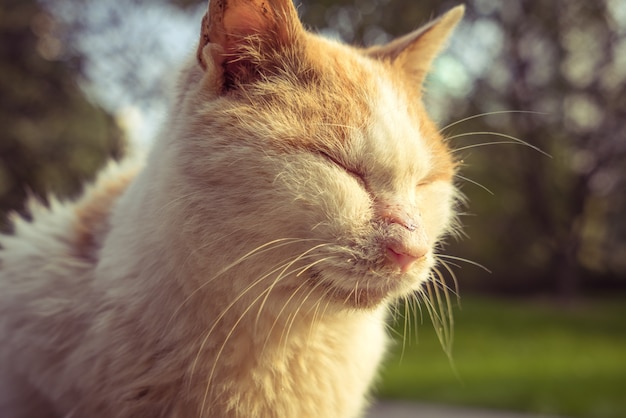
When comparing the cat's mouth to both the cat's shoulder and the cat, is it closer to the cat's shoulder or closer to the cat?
the cat

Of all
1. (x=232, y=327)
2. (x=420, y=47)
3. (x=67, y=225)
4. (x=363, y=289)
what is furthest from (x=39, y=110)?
(x=363, y=289)

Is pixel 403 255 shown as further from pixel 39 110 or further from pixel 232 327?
pixel 39 110

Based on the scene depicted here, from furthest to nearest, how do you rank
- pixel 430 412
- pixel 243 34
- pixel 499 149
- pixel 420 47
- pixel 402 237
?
pixel 499 149
pixel 430 412
pixel 420 47
pixel 243 34
pixel 402 237

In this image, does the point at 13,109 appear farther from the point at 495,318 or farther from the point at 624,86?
the point at 624,86

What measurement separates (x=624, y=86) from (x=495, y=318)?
2213mm

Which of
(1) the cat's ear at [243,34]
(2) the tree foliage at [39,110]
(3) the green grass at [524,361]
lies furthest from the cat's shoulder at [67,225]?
(2) the tree foliage at [39,110]

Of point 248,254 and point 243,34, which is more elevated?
point 243,34

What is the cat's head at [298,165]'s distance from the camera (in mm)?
779

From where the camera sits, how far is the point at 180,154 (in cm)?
87

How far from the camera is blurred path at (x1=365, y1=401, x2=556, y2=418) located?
7.63ft

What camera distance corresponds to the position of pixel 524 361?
3688 mm

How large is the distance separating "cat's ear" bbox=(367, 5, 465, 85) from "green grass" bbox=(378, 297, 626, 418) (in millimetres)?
752

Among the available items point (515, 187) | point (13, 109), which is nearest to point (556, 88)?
point (515, 187)

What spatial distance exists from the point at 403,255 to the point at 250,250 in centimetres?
21
